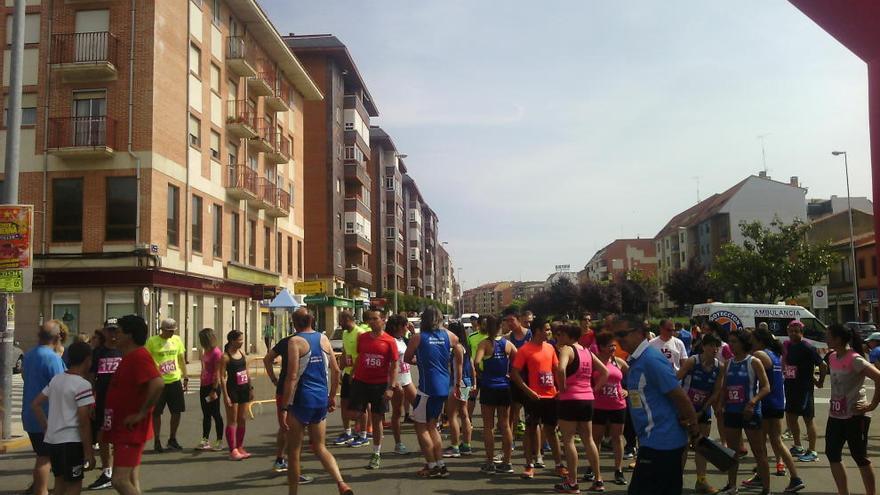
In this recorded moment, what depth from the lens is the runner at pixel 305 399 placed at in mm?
7340

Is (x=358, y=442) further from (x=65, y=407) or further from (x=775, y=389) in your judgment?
(x=775, y=389)

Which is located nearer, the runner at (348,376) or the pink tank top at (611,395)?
the pink tank top at (611,395)

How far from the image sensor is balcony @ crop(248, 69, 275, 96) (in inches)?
1419

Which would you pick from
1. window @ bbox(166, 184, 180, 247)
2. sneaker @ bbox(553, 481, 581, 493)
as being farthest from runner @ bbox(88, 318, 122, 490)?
window @ bbox(166, 184, 180, 247)

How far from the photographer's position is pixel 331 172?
51.2 metres

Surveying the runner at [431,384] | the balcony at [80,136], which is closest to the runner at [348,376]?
the runner at [431,384]

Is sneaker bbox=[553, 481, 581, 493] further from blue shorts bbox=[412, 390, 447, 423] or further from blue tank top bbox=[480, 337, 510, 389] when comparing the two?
blue tank top bbox=[480, 337, 510, 389]

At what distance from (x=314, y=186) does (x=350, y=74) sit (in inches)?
391

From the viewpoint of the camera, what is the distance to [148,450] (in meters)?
11.0

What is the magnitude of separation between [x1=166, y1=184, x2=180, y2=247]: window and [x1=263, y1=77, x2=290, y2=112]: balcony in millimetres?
11117

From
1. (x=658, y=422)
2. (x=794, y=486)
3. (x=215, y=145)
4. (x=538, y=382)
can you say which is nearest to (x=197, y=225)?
(x=215, y=145)

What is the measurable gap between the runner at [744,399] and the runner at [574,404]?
1.33 meters

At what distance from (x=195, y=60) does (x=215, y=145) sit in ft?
12.2

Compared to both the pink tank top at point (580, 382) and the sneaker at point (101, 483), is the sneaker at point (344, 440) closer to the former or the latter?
the sneaker at point (101, 483)
